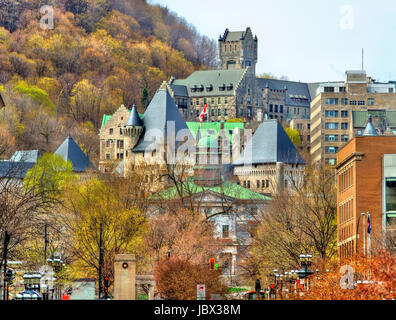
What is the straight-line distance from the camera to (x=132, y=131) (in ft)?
609

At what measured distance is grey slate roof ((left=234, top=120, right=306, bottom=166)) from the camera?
606 ft

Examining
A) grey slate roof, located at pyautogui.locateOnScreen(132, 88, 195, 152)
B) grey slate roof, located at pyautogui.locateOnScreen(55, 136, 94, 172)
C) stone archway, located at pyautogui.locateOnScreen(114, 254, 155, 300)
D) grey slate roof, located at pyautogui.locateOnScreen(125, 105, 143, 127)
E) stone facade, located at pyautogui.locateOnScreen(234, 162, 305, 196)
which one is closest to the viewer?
stone archway, located at pyautogui.locateOnScreen(114, 254, 155, 300)

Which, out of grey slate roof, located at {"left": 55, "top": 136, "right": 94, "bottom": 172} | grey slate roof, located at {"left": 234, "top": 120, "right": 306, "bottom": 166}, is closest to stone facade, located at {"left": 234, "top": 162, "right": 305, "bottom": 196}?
grey slate roof, located at {"left": 234, "top": 120, "right": 306, "bottom": 166}

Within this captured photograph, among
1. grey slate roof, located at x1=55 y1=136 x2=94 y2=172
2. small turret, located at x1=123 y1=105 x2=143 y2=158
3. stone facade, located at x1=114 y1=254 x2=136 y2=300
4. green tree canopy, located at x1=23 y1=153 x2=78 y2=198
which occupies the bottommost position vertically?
stone facade, located at x1=114 y1=254 x2=136 y2=300

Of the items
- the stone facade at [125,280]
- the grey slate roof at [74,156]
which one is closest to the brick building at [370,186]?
the stone facade at [125,280]

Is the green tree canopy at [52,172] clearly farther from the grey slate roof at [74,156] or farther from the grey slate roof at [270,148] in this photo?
the grey slate roof at [270,148]

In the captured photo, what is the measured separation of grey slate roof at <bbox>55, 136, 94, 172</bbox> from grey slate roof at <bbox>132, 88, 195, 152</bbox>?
285 inches

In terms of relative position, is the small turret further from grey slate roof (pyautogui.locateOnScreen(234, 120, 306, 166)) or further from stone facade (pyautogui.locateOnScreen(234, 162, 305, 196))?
grey slate roof (pyautogui.locateOnScreen(234, 120, 306, 166))

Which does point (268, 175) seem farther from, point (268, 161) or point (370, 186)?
point (370, 186)

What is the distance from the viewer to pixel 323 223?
3767 inches

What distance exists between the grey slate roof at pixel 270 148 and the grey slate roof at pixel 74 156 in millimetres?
24719

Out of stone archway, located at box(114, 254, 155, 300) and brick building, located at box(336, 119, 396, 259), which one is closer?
stone archway, located at box(114, 254, 155, 300)

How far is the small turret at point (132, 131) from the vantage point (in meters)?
185
